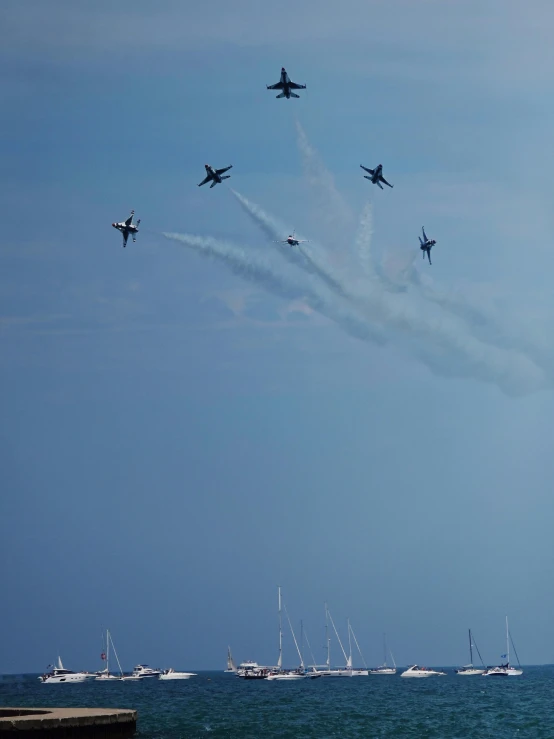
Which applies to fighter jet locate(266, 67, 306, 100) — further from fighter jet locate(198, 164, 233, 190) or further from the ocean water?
the ocean water

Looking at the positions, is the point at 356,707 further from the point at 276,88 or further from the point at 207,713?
the point at 276,88

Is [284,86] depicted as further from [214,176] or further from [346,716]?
[346,716]

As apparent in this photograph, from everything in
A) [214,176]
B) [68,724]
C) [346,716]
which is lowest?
[346,716]

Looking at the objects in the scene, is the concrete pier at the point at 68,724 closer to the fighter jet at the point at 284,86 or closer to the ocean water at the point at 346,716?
the ocean water at the point at 346,716

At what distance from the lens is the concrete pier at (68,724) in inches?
2466

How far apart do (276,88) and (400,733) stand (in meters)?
68.3

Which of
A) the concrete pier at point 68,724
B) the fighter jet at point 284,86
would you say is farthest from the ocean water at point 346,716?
the fighter jet at point 284,86

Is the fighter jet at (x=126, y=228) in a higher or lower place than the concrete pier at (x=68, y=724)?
higher

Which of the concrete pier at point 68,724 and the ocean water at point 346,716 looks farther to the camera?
the ocean water at point 346,716

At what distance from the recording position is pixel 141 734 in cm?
8956

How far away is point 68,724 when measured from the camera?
65.6m

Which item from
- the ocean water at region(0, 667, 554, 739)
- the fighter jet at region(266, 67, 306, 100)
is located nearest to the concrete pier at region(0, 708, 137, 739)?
the ocean water at region(0, 667, 554, 739)

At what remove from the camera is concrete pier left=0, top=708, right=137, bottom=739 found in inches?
2466

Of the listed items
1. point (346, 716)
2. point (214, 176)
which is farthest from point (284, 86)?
point (346, 716)
